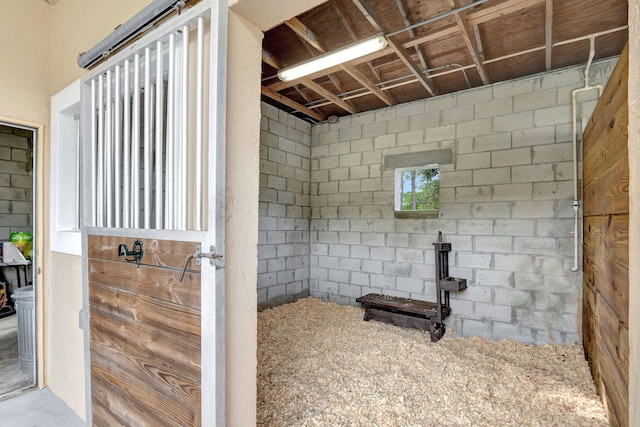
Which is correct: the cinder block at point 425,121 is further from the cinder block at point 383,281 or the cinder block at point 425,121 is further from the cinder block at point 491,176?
the cinder block at point 383,281

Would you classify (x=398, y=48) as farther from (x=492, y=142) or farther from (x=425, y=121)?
(x=492, y=142)

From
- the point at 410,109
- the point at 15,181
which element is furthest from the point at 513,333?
the point at 15,181

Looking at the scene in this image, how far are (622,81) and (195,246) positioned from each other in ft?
6.61

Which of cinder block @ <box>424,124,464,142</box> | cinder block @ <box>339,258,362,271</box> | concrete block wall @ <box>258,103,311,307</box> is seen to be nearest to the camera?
cinder block @ <box>424,124,464,142</box>

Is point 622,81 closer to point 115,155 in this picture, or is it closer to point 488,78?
point 488,78

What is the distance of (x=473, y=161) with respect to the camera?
11.6 ft

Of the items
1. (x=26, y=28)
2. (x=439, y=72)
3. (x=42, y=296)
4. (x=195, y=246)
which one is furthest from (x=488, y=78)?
(x=42, y=296)

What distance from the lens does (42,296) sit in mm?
2297

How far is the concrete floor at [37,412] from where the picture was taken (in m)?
1.94


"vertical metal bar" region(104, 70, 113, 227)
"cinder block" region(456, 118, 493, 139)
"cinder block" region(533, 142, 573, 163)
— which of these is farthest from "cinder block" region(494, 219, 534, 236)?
"vertical metal bar" region(104, 70, 113, 227)

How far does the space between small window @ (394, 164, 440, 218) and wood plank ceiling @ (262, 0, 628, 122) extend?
104 centimetres

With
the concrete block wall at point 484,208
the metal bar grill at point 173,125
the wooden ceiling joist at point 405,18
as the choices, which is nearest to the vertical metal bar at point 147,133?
the metal bar grill at point 173,125

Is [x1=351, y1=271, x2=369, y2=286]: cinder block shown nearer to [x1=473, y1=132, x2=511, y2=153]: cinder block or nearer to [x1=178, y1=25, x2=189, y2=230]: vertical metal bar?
[x1=473, y1=132, x2=511, y2=153]: cinder block

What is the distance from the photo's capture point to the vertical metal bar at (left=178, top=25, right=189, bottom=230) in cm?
123
